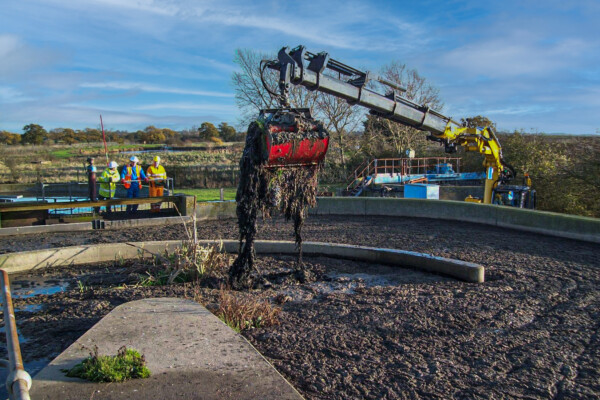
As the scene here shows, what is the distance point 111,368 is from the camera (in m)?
3.79

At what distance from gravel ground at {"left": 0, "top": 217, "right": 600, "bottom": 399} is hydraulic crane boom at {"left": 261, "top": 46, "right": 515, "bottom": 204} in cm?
309

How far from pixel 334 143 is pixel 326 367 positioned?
1290 inches

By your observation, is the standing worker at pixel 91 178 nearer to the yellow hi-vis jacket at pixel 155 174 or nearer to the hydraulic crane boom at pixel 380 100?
the yellow hi-vis jacket at pixel 155 174

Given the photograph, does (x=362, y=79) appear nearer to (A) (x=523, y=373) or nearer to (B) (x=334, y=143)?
(A) (x=523, y=373)

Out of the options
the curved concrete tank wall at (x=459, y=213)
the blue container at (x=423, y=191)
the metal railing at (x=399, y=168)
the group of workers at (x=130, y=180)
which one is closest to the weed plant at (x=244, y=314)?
the curved concrete tank wall at (x=459, y=213)

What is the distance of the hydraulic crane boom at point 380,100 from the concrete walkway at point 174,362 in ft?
11.5

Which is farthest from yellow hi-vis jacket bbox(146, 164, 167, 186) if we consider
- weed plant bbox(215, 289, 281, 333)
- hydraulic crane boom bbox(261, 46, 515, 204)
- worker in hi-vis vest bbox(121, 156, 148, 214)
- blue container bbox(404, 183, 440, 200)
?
weed plant bbox(215, 289, 281, 333)

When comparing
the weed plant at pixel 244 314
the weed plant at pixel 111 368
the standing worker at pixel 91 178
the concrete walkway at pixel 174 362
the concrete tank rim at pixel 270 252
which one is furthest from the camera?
the standing worker at pixel 91 178

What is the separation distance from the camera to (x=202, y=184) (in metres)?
30.7

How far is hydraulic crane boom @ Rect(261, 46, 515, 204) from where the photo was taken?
382 inches

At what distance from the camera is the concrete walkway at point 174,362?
3.61 meters

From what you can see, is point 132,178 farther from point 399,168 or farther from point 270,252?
point 399,168

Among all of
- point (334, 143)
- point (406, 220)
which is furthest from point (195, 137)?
point (406, 220)

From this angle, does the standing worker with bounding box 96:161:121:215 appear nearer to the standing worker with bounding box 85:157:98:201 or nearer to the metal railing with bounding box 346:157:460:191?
the standing worker with bounding box 85:157:98:201
